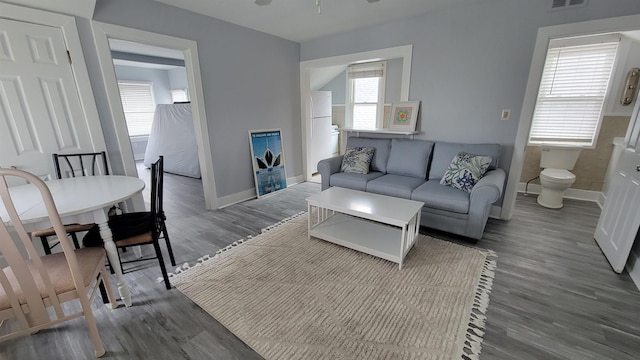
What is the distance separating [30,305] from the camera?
46.6 inches

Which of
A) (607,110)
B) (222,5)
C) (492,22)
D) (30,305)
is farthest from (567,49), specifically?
(30,305)

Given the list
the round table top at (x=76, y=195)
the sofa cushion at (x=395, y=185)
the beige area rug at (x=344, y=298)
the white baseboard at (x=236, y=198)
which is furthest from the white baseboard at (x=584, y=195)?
the round table top at (x=76, y=195)

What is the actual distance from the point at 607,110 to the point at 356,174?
3.44 m

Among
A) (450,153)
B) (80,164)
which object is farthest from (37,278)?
(450,153)

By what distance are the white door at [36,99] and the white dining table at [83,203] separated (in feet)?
1.52

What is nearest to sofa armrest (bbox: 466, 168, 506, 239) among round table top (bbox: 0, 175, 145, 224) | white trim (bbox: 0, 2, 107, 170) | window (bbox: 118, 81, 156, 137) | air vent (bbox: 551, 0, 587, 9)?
air vent (bbox: 551, 0, 587, 9)

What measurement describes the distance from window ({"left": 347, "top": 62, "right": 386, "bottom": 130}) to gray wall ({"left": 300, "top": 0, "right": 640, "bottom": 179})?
181cm

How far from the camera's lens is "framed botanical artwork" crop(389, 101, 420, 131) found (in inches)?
135

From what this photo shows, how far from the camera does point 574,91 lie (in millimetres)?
3555

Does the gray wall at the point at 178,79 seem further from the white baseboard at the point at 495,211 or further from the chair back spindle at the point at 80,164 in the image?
the white baseboard at the point at 495,211

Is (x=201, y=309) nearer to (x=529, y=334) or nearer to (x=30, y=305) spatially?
(x=30, y=305)

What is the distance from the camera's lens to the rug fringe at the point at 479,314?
141 cm

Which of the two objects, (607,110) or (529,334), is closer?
(529,334)

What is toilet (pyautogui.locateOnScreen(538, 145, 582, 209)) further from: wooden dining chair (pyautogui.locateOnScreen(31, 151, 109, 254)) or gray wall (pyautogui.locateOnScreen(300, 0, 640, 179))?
wooden dining chair (pyautogui.locateOnScreen(31, 151, 109, 254))
